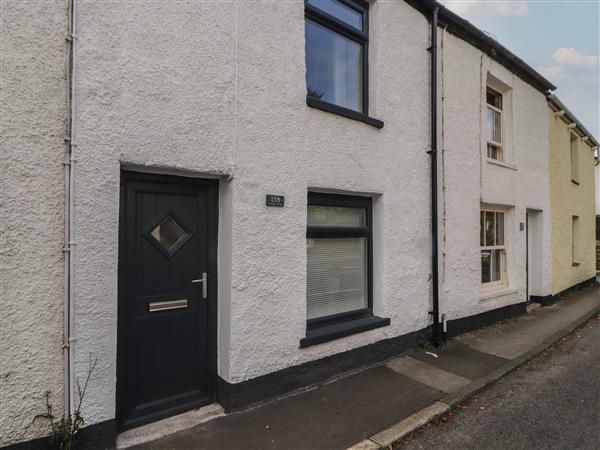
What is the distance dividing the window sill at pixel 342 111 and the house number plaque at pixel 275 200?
1.19m

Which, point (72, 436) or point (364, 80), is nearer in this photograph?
point (72, 436)

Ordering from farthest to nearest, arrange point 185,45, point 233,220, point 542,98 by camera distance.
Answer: point 542,98
point 233,220
point 185,45

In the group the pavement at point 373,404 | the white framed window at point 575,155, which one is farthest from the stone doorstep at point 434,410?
the white framed window at point 575,155

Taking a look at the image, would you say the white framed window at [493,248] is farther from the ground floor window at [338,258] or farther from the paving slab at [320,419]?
the paving slab at [320,419]

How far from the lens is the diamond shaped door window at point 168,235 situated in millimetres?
3399

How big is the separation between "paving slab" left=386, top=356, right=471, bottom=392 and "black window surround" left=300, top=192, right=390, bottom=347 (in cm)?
59

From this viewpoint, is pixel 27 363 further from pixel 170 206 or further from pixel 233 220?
pixel 233 220

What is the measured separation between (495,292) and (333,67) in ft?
17.6

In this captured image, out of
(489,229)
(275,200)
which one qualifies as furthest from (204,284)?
(489,229)

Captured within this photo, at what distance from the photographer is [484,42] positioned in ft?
22.9

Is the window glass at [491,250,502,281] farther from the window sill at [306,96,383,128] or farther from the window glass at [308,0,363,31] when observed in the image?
the window glass at [308,0,363,31]

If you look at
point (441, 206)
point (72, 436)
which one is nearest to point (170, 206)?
point (72, 436)

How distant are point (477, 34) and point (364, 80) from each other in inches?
125

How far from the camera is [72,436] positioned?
9.05 feet
